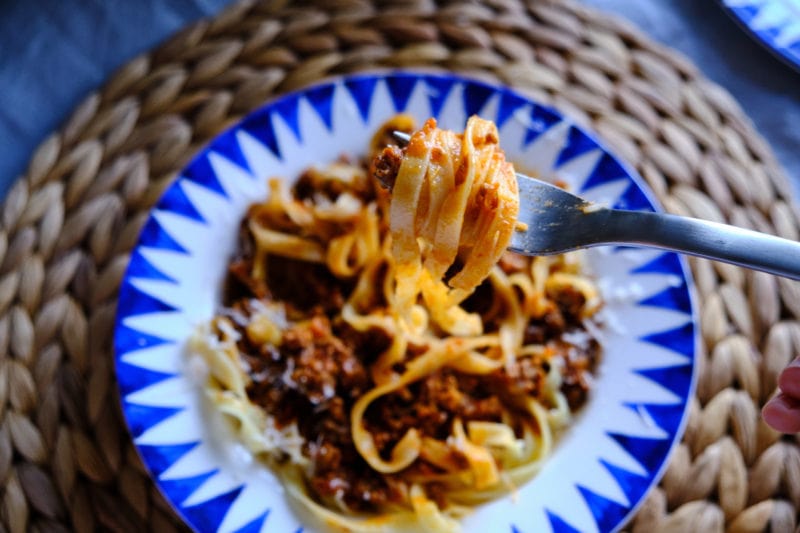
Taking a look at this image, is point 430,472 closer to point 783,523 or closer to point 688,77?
point 783,523

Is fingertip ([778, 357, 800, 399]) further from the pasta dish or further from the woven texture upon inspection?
the pasta dish

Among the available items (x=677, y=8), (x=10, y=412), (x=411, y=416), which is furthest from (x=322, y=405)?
(x=677, y=8)

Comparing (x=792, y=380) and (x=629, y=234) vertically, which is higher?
(x=629, y=234)

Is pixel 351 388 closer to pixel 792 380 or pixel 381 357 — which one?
pixel 381 357

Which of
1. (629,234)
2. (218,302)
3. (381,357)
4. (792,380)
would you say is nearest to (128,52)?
(218,302)

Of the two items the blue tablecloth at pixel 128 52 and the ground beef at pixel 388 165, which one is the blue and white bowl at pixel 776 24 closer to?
the blue tablecloth at pixel 128 52
